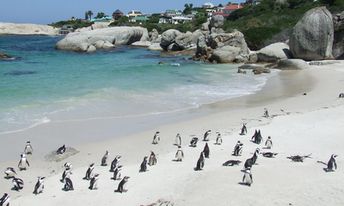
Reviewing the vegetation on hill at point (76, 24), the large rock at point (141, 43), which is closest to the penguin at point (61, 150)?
the large rock at point (141, 43)

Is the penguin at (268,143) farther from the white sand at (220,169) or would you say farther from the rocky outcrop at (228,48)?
the rocky outcrop at (228,48)

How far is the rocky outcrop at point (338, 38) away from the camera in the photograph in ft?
132

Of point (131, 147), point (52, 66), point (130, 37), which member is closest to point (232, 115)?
point (131, 147)

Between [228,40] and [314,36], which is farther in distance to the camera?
[228,40]

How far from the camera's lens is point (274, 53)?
135 feet

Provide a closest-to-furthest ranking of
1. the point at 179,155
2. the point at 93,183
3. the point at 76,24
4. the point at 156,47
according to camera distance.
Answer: the point at 93,183, the point at 179,155, the point at 156,47, the point at 76,24

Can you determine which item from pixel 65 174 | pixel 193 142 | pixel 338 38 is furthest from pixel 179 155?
pixel 338 38

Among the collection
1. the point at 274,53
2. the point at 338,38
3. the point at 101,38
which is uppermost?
the point at 338,38

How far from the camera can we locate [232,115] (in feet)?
64.8

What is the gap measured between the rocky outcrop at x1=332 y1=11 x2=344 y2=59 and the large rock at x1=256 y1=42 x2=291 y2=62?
12.7 feet

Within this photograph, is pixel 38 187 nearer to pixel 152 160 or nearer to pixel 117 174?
pixel 117 174

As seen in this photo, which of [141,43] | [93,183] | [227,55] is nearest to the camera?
[93,183]

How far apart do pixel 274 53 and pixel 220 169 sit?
3008 centimetres

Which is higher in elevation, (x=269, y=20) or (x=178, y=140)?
(x=269, y=20)
